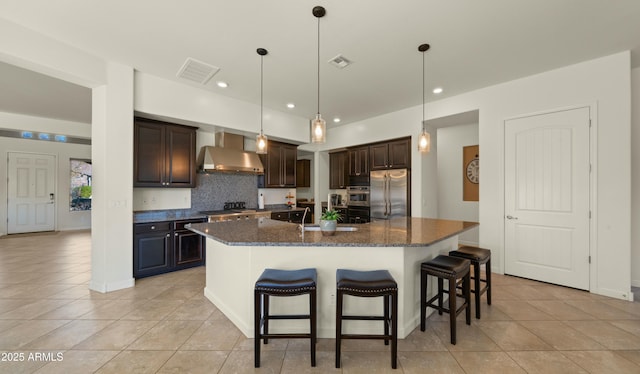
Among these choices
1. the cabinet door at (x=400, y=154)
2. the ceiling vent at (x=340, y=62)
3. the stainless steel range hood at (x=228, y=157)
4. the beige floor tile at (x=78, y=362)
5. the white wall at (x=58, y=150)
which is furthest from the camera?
the white wall at (x=58, y=150)

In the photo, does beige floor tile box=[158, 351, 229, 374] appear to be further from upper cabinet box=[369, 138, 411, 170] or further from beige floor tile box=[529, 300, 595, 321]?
upper cabinet box=[369, 138, 411, 170]

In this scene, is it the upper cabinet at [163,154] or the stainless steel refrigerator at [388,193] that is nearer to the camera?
the upper cabinet at [163,154]

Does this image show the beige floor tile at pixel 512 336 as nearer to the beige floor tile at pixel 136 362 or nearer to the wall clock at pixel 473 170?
the beige floor tile at pixel 136 362

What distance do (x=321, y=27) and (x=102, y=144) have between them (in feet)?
9.94

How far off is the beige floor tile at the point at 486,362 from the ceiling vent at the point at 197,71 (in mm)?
4086

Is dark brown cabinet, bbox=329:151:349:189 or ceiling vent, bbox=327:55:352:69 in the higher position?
ceiling vent, bbox=327:55:352:69

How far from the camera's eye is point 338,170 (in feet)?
21.8

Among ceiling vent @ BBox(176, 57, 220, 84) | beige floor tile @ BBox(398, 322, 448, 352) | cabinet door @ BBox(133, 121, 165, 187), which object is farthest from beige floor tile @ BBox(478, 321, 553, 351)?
cabinet door @ BBox(133, 121, 165, 187)

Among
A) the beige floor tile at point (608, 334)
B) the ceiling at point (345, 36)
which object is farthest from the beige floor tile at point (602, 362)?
the ceiling at point (345, 36)

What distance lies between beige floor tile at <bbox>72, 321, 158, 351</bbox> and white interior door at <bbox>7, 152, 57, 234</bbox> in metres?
7.63

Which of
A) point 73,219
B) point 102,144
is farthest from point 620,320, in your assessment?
point 73,219

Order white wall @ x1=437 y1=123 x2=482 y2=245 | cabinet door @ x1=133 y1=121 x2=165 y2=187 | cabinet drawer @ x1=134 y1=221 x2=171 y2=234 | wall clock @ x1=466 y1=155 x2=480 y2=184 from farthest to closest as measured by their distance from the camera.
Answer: white wall @ x1=437 y1=123 x2=482 y2=245
wall clock @ x1=466 y1=155 x2=480 y2=184
cabinet door @ x1=133 y1=121 x2=165 y2=187
cabinet drawer @ x1=134 y1=221 x2=171 y2=234

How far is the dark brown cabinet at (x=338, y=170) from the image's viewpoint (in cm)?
646

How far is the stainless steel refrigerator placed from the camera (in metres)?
5.07
